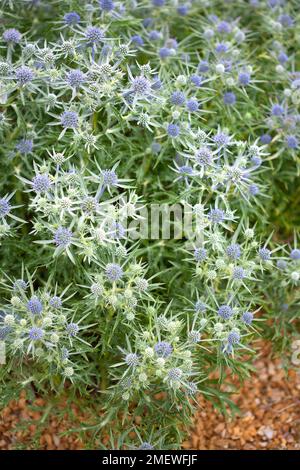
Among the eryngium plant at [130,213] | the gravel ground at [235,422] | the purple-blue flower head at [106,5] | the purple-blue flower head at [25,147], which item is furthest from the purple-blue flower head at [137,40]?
the gravel ground at [235,422]

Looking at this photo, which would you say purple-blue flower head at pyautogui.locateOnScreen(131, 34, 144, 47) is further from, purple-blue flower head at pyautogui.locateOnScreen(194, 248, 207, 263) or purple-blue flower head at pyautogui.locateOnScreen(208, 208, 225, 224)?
purple-blue flower head at pyautogui.locateOnScreen(194, 248, 207, 263)

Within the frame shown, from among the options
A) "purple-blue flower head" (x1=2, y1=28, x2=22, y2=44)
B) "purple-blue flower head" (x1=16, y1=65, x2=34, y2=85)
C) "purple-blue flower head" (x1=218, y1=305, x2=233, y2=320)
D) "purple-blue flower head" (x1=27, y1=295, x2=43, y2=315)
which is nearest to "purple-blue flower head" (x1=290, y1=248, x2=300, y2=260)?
"purple-blue flower head" (x1=218, y1=305, x2=233, y2=320)

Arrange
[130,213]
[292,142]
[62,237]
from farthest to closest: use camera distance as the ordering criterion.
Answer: [292,142] < [130,213] < [62,237]

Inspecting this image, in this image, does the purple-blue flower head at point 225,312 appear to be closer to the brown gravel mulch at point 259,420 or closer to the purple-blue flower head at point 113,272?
the purple-blue flower head at point 113,272

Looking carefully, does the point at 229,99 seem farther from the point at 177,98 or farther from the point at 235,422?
the point at 235,422

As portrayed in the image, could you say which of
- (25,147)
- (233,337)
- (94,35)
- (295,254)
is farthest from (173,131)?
(233,337)
